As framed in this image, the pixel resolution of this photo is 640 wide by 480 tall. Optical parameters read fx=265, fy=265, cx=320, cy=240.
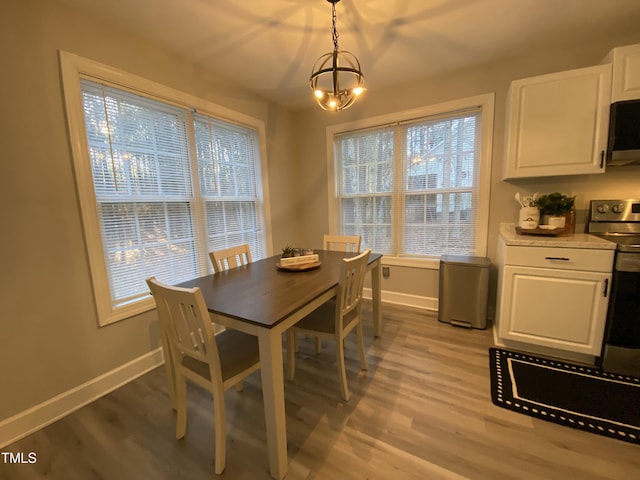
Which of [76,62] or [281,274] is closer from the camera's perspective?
[76,62]

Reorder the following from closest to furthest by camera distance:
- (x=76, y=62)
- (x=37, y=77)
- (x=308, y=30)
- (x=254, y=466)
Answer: (x=254, y=466) < (x=37, y=77) < (x=76, y=62) < (x=308, y=30)

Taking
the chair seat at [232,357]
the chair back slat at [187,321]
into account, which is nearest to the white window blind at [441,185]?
the chair seat at [232,357]

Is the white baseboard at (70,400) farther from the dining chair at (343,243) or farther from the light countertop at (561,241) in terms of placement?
the light countertop at (561,241)

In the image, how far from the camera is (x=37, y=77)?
1556 mm

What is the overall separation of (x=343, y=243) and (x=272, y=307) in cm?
162

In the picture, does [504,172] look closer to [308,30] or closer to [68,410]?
[308,30]

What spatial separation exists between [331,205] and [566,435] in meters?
2.87

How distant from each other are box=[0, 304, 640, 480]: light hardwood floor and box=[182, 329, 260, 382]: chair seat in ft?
1.47

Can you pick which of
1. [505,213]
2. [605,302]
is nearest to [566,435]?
[605,302]

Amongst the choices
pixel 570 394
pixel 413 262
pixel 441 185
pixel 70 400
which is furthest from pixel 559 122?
pixel 70 400

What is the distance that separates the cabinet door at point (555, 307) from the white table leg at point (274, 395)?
6.38ft

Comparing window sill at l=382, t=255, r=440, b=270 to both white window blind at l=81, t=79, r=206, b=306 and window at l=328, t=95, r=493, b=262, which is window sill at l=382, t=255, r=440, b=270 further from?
white window blind at l=81, t=79, r=206, b=306

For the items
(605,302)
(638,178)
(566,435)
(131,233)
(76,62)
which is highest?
(76,62)

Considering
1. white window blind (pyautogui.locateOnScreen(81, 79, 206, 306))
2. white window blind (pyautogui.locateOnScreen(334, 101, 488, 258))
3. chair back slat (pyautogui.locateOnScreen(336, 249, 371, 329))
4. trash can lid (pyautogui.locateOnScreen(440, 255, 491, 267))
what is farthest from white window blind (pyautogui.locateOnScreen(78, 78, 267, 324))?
trash can lid (pyautogui.locateOnScreen(440, 255, 491, 267))
